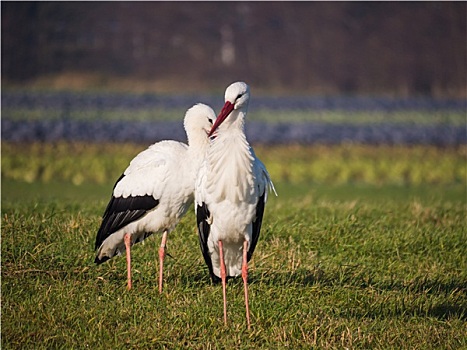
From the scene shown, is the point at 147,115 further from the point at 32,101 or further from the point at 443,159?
the point at 443,159

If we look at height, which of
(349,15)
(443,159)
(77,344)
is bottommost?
(443,159)

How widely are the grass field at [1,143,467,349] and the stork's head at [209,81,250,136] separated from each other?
4.30ft

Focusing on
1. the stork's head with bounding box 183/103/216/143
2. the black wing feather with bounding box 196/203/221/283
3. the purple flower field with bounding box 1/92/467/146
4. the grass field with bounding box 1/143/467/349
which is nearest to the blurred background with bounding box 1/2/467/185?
the purple flower field with bounding box 1/92/467/146

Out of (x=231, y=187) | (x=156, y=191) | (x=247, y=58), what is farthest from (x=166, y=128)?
(x=231, y=187)

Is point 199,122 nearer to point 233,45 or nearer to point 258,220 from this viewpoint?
point 258,220

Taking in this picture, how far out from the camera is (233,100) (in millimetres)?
6152

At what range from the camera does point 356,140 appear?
73.5 ft

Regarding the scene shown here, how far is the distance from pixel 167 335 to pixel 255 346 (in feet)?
1.87

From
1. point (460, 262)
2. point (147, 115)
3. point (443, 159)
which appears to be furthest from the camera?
point (147, 115)

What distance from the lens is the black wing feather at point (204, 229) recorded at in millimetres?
6227

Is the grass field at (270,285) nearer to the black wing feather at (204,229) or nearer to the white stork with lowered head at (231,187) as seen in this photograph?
the black wing feather at (204,229)

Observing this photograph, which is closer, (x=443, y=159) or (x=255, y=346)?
(x=255, y=346)

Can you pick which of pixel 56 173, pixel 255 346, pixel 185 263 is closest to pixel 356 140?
pixel 56 173

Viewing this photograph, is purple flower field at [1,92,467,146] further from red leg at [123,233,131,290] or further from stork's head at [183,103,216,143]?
stork's head at [183,103,216,143]
